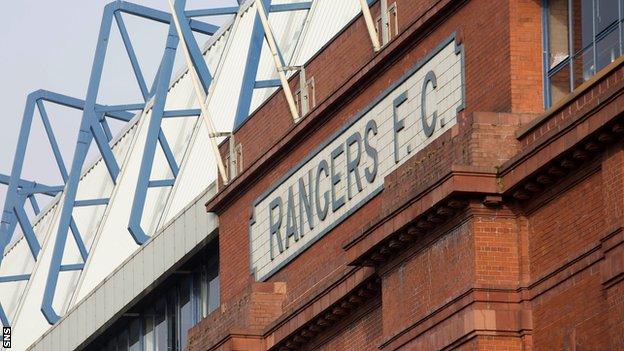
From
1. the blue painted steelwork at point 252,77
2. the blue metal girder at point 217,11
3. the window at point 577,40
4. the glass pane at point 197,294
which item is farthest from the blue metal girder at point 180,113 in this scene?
the window at point 577,40

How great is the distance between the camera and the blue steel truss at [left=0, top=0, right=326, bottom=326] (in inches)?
1993

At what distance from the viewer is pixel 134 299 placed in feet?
166

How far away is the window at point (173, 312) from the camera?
156ft

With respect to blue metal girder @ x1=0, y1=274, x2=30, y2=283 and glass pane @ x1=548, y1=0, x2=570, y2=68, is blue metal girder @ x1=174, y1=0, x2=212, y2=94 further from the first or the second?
glass pane @ x1=548, y1=0, x2=570, y2=68

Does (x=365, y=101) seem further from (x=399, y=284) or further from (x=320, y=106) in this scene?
(x=399, y=284)

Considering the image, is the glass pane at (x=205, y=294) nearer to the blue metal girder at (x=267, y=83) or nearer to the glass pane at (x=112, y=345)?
the blue metal girder at (x=267, y=83)

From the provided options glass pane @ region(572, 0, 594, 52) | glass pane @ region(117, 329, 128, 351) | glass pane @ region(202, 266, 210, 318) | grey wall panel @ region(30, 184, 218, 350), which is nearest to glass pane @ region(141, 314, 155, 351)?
grey wall panel @ region(30, 184, 218, 350)

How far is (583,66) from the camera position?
30859 mm

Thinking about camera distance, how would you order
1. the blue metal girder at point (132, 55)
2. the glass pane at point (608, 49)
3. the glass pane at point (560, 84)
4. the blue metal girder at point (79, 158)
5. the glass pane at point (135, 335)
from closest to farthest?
the glass pane at point (608, 49) → the glass pane at point (560, 84) → the glass pane at point (135, 335) → the blue metal girder at point (79, 158) → the blue metal girder at point (132, 55)

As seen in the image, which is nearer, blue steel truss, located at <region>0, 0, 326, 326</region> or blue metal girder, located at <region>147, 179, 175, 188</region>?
blue steel truss, located at <region>0, 0, 326, 326</region>

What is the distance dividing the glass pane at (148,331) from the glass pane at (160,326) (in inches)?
8.9

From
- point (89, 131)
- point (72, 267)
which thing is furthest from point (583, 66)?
point (89, 131)

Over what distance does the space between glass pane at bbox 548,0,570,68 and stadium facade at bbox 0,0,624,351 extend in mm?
32

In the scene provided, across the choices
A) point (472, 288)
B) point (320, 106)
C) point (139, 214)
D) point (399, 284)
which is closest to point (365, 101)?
point (320, 106)
